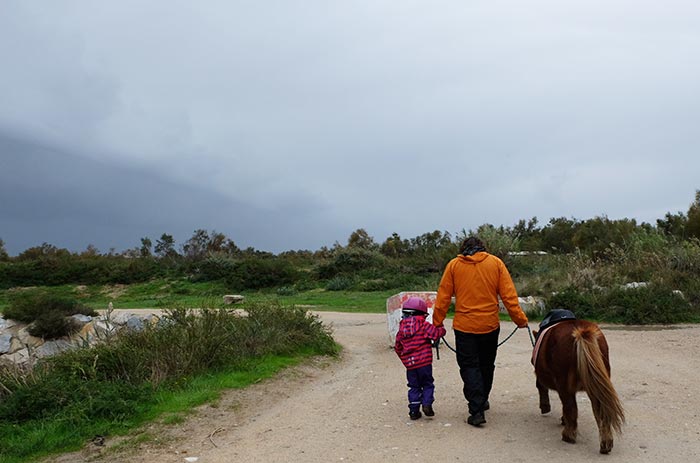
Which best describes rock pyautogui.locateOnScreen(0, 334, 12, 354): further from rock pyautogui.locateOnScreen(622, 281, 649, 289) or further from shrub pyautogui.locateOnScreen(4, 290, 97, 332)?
rock pyautogui.locateOnScreen(622, 281, 649, 289)

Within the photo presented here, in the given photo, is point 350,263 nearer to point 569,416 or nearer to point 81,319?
point 81,319

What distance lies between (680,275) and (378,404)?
1243 cm

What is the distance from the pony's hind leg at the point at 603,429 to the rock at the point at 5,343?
18.2m

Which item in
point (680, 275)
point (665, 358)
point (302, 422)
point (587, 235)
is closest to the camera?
point (302, 422)

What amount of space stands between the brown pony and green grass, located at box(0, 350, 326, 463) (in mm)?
4401

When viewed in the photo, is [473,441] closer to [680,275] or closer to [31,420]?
[31,420]

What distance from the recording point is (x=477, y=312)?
6.29 metres

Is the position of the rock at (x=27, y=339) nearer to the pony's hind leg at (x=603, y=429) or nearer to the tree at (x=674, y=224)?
the pony's hind leg at (x=603, y=429)

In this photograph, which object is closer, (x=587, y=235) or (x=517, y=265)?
(x=517, y=265)

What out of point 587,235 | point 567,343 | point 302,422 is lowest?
point 302,422

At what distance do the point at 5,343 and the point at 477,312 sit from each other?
17434mm

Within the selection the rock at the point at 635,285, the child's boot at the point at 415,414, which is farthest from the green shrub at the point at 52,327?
the rock at the point at 635,285

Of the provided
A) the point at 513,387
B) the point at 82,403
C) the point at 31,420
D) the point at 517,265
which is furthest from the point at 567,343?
the point at 517,265

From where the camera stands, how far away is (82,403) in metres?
7.31
